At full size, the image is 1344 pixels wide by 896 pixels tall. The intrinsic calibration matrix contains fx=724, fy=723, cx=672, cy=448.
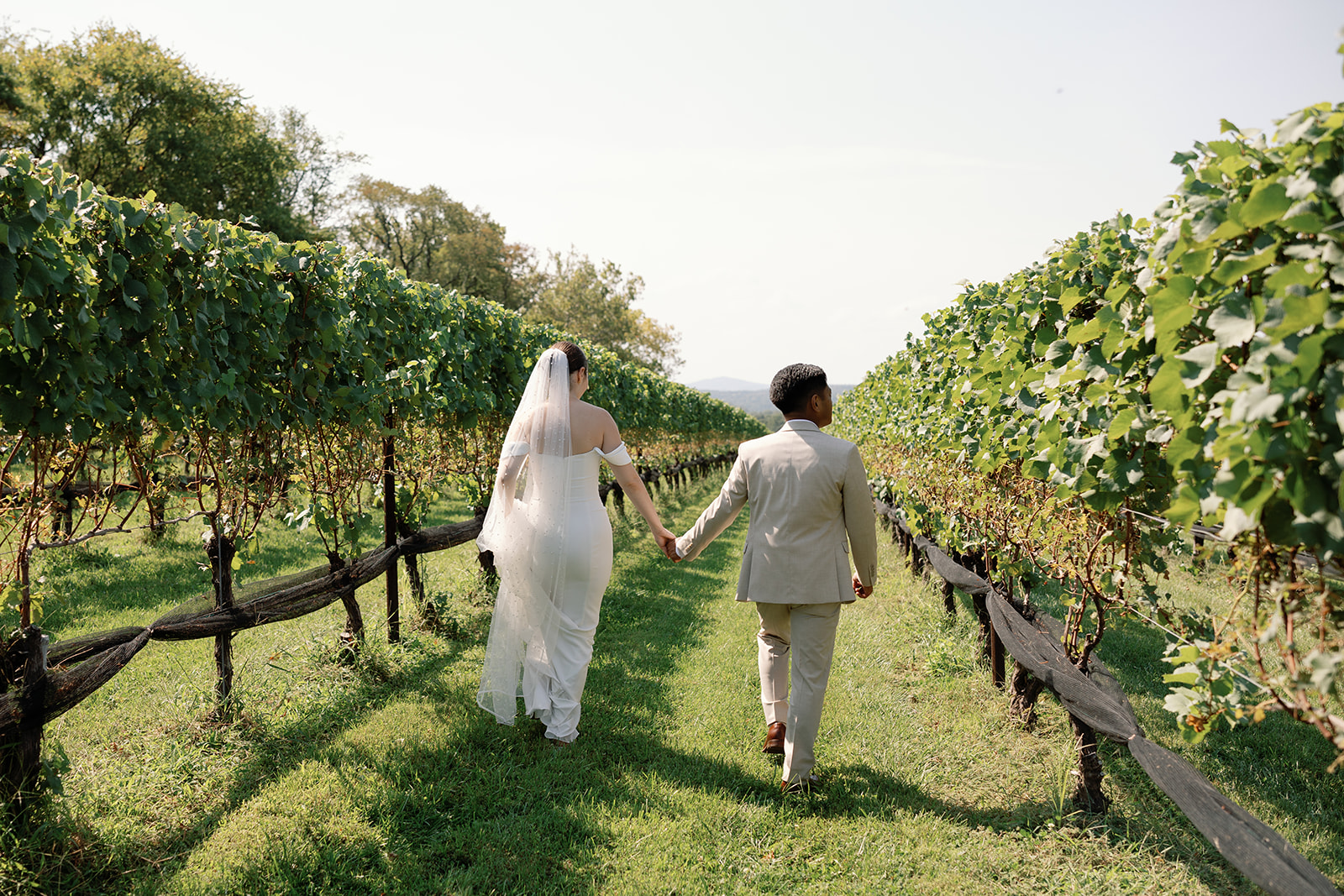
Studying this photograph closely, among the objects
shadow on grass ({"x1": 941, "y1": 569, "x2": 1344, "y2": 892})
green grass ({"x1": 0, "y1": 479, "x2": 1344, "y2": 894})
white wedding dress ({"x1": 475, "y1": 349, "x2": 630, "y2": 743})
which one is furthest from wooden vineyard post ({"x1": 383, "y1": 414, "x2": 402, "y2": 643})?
shadow on grass ({"x1": 941, "y1": 569, "x2": 1344, "y2": 892})

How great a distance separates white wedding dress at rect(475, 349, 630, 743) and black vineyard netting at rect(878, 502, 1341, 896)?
98.7 inches

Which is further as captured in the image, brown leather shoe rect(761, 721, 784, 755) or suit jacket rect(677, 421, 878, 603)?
brown leather shoe rect(761, 721, 784, 755)

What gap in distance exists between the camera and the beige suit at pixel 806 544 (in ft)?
11.9

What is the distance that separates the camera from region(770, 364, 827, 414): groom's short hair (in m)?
3.79

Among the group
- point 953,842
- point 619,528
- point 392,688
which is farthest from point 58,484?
point 619,528

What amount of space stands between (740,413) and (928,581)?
3645 centimetres

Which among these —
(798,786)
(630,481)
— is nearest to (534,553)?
(630,481)

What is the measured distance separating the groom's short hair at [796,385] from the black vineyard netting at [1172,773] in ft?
6.33

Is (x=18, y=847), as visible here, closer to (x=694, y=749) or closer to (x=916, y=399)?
(x=694, y=749)

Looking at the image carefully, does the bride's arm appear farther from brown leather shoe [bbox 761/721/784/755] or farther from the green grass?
the green grass

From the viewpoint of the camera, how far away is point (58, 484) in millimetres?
3533

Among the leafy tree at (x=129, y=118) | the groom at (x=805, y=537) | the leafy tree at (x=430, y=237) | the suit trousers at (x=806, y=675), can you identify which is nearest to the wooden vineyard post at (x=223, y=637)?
the groom at (x=805, y=537)

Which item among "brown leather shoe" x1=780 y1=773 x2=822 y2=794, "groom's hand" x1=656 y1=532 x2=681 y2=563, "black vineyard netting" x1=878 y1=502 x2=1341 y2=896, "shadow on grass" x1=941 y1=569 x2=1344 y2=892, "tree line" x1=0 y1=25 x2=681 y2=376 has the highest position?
"tree line" x1=0 y1=25 x2=681 y2=376

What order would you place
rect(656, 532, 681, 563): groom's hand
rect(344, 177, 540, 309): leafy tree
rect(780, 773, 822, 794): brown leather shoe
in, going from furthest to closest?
1. rect(344, 177, 540, 309): leafy tree
2. rect(656, 532, 681, 563): groom's hand
3. rect(780, 773, 822, 794): brown leather shoe
